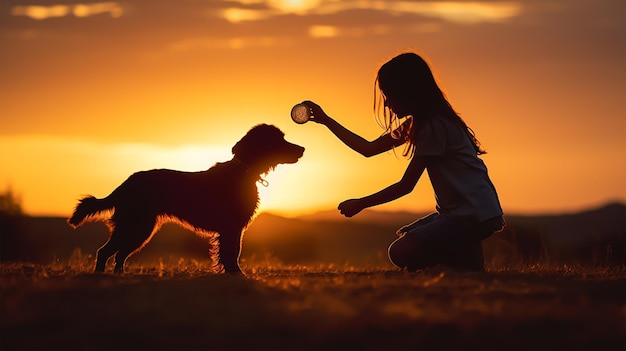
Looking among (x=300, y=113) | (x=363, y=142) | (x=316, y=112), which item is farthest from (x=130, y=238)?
(x=363, y=142)

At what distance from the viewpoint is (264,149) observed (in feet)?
31.3

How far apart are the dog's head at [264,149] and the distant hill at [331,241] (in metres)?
0.62

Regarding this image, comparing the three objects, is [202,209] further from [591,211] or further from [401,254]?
[591,211]

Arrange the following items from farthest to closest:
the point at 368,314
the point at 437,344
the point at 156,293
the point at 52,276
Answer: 1. the point at 52,276
2. the point at 156,293
3. the point at 368,314
4. the point at 437,344

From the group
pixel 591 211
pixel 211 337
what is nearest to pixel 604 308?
pixel 211 337

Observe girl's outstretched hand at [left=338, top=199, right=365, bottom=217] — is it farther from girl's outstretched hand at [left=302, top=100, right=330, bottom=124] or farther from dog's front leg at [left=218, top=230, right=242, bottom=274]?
dog's front leg at [left=218, top=230, right=242, bottom=274]

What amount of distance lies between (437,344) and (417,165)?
13.1 feet

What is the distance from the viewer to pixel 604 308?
18.0 feet

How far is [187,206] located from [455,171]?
2845mm

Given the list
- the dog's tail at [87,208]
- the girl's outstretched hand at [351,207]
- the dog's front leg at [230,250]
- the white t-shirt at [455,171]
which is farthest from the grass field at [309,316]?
the dog's tail at [87,208]

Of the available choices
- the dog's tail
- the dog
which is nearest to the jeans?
the dog

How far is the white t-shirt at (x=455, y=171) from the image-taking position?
830 cm

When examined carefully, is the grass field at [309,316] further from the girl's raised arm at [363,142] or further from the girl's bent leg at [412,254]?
the girl's raised arm at [363,142]

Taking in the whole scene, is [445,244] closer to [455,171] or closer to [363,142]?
[455,171]
